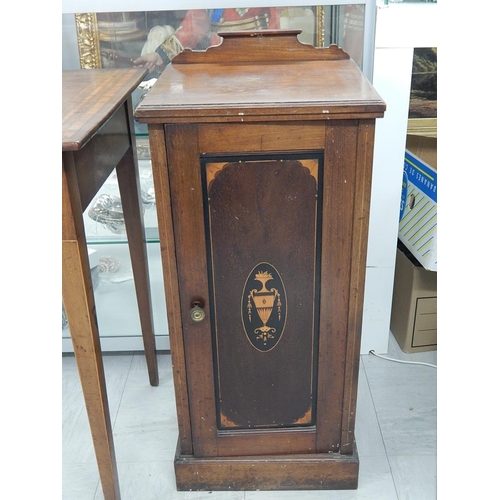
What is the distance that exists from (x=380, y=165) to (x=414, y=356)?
659 millimetres

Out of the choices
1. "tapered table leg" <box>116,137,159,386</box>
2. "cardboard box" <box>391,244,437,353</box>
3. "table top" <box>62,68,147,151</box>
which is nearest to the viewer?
"table top" <box>62,68,147,151</box>

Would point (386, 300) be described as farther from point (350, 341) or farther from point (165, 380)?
point (165, 380)

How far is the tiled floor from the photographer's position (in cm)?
149

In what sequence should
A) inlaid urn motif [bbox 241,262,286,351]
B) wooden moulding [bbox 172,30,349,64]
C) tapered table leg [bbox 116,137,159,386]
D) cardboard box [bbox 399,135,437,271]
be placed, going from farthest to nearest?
cardboard box [bbox 399,135,437,271] → tapered table leg [bbox 116,137,159,386] → wooden moulding [bbox 172,30,349,64] → inlaid urn motif [bbox 241,262,286,351]

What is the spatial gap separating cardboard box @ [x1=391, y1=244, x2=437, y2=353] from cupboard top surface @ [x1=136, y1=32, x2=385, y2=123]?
2.47 feet

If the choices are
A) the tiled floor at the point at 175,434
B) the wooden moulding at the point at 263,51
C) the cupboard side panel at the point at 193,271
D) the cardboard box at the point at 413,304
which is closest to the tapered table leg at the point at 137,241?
the tiled floor at the point at 175,434

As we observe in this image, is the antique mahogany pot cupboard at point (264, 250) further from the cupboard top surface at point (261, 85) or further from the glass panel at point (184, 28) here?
the glass panel at point (184, 28)

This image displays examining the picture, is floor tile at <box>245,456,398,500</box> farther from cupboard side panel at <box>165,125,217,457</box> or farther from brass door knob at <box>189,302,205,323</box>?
brass door knob at <box>189,302,205,323</box>

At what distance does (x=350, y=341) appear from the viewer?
1.32 meters

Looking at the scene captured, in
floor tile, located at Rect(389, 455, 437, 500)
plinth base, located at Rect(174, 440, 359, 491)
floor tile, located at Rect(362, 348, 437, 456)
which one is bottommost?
floor tile, located at Rect(362, 348, 437, 456)

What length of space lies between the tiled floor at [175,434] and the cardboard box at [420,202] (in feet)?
1.24

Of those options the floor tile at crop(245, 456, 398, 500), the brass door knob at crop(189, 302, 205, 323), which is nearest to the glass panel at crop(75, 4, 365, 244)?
the brass door knob at crop(189, 302, 205, 323)

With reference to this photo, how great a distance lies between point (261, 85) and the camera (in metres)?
1.19

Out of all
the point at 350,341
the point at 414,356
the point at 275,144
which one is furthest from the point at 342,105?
the point at 414,356
